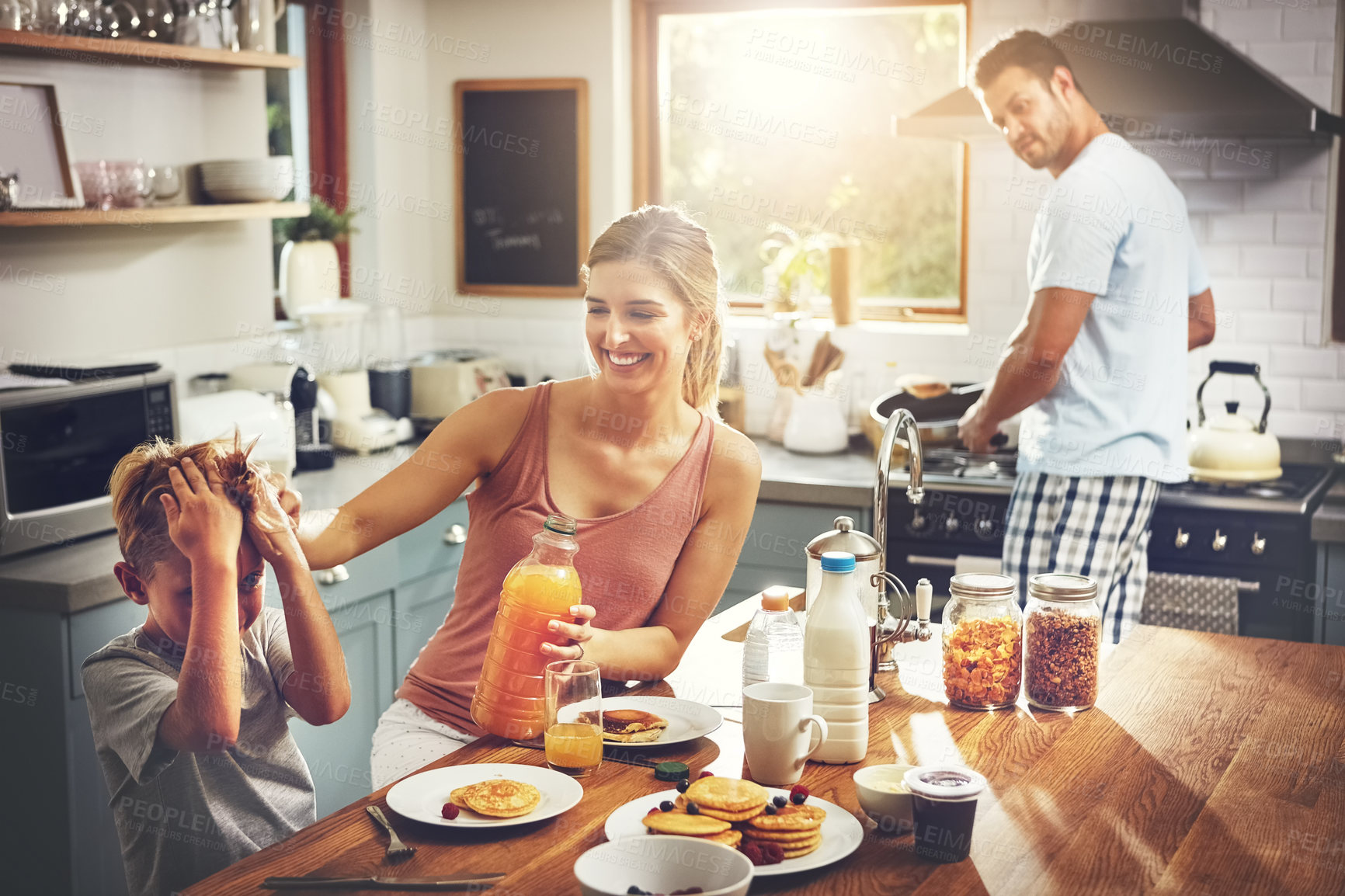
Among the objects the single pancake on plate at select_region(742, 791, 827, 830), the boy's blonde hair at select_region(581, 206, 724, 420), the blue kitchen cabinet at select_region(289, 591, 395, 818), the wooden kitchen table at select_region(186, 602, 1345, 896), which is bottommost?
the blue kitchen cabinet at select_region(289, 591, 395, 818)

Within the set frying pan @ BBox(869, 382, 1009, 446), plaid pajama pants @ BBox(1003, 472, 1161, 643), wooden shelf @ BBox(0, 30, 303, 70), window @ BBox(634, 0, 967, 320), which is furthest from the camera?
window @ BBox(634, 0, 967, 320)

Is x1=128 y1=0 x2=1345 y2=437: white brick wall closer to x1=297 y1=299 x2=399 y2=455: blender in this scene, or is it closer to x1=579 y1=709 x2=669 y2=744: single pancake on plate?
x1=297 y1=299 x2=399 y2=455: blender

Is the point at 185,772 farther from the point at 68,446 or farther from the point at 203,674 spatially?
the point at 68,446

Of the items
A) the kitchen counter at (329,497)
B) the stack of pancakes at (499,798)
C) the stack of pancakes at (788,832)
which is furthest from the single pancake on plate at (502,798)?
the kitchen counter at (329,497)

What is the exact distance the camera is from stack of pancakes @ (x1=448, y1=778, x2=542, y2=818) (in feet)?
4.71

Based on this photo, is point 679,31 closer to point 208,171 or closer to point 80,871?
point 208,171

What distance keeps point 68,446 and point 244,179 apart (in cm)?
97

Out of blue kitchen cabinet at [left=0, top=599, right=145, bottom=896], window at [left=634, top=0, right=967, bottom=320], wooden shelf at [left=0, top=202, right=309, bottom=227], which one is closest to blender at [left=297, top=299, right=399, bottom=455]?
wooden shelf at [left=0, top=202, right=309, bottom=227]

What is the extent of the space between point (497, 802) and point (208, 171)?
8.22ft

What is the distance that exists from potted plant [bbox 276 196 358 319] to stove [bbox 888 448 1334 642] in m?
1.80

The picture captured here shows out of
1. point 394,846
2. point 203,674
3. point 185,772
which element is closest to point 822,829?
point 394,846

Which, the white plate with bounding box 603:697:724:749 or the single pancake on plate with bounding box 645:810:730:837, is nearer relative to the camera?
the single pancake on plate with bounding box 645:810:730:837

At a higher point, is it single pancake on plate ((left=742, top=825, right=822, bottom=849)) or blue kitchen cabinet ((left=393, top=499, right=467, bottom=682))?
single pancake on plate ((left=742, top=825, right=822, bottom=849))

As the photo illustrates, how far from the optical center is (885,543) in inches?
76.6
